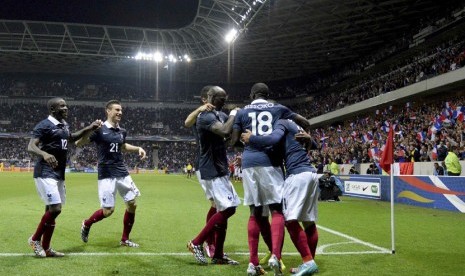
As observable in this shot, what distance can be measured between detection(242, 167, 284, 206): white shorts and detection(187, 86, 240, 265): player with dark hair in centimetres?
66

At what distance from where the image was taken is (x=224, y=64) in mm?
56250

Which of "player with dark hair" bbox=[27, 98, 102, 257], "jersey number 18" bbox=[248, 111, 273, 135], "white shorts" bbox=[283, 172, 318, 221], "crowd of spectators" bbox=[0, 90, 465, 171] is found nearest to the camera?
"white shorts" bbox=[283, 172, 318, 221]

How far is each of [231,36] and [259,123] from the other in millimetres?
36906

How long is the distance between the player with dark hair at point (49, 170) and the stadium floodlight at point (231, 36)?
34304 mm

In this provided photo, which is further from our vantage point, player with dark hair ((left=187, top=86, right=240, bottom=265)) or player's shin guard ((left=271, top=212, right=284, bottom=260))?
player with dark hair ((left=187, top=86, right=240, bottom=265))

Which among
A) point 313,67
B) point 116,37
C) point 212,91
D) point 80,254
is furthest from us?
point 313,67

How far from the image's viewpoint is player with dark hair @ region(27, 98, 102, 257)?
22.5 ft

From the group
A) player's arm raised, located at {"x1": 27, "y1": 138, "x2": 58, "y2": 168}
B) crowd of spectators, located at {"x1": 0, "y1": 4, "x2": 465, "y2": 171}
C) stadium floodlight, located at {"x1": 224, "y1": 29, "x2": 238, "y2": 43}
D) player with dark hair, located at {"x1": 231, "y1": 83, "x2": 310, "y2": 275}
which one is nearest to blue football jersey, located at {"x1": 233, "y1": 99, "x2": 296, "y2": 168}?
→ player with dark hair, located at {"x1": 231, "y1": 83, "x2": 310, "y2": 275}

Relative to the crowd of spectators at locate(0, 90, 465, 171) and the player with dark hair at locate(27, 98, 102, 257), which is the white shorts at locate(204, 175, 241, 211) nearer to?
the player with dark hair at locate(27, 98, 102, 257)

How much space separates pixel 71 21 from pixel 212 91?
4477cm

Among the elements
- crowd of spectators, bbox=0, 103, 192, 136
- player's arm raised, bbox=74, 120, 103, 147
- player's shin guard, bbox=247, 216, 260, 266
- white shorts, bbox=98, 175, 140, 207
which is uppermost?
crowd of spectators, bbox=0, 103, 192, 136

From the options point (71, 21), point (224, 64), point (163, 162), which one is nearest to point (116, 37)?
point (71, 21)

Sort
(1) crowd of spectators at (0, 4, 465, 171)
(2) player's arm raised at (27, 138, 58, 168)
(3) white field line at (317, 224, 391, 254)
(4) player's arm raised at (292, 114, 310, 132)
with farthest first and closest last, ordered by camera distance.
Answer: (1) crowd of spectators at (0, 4, 465, 171) < (3) white field line at (317, 224, 391, 254) < (2) player's arm raised at (27, 138, 58, 168) < (4) player's arm raised at (292, 114, 310, 132)

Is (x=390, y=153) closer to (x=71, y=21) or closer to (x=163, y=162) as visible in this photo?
(x=71, y=21)
